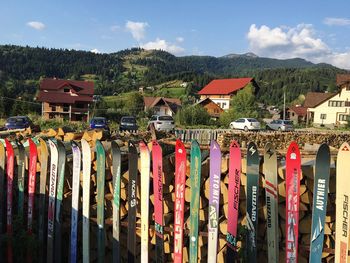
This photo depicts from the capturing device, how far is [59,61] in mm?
189625

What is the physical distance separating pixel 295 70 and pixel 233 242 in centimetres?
17803

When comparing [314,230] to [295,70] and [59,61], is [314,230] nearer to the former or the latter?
[295,70]

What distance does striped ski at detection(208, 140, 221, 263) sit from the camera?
466 cm

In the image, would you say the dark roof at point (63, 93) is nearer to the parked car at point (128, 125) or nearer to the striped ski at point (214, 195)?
the parked car at point (128, 125)

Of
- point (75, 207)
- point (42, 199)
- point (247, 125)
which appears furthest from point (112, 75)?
point (75, 207)

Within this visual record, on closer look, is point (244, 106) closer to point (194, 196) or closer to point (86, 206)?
point (86, 206)

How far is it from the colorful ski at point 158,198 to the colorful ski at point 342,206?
6.80 feet

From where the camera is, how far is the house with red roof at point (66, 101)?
57206mm

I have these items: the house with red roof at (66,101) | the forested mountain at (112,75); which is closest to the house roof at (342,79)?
the house with red roof at (66,101)

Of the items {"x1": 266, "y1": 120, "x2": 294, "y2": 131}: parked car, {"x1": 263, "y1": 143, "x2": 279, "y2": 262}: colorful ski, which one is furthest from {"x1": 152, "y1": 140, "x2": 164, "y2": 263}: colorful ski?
{"x1": 266, "y1": 120, "x2": 294, "y2": 131}: parked car

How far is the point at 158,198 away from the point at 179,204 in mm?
294

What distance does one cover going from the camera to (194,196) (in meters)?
4.77

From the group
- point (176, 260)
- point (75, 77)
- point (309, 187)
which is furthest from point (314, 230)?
point (75, 77)

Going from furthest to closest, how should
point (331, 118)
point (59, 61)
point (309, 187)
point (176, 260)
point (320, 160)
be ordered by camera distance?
point (59, 61) < point (331, 118) < point (176, 260) < point (309, 187) < point (320, 160)
